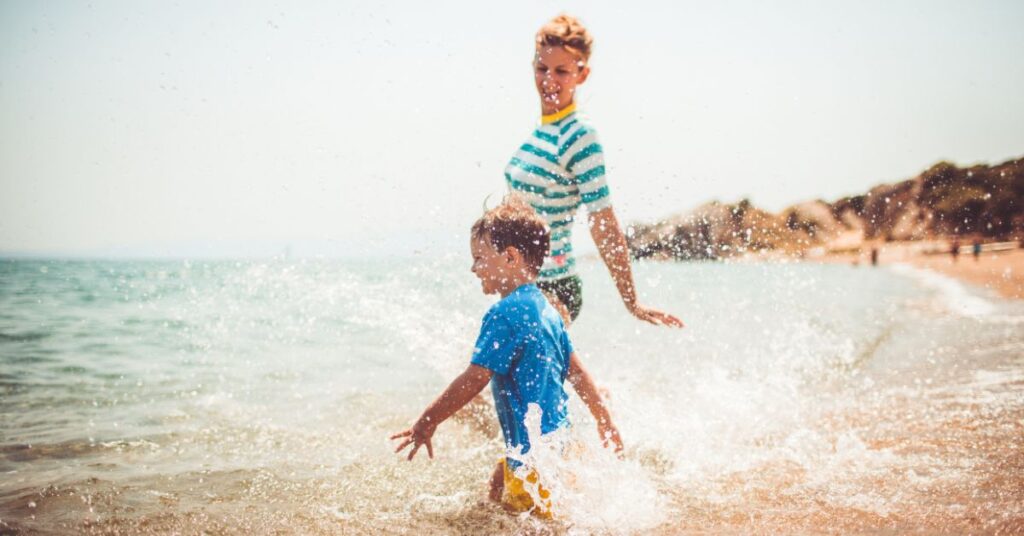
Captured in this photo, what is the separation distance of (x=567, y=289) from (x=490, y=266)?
0.56 meters

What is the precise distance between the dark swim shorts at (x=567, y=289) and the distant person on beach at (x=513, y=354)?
338 mm

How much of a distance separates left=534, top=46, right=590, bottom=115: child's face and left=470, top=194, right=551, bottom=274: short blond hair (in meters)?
0.57

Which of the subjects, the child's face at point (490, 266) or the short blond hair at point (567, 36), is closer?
the child's face at point (490, 266)

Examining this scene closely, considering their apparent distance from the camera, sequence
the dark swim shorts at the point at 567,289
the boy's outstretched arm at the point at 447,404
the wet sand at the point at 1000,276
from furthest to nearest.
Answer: the wet sand at the point at 1000,276, the dark swim shorts at the point at 567,289, the boy's outstretched arm at the point at 447,404

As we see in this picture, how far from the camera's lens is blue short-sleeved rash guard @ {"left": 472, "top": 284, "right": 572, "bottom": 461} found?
6.98 feet

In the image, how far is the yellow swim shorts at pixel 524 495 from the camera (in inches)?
86.3

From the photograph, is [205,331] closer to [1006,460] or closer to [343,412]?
[343,412]

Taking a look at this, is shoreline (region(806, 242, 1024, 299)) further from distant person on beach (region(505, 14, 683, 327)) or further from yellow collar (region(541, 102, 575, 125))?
yellow collar (region(541, 102, 575, 125))

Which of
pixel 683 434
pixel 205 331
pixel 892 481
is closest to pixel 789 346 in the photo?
pixel 683 434

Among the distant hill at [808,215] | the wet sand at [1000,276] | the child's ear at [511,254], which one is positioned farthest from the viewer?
the wet sand at [1000,276]

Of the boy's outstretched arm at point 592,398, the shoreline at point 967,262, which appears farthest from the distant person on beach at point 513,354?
the shoreline at point 967,262

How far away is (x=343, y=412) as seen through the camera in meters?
4.46

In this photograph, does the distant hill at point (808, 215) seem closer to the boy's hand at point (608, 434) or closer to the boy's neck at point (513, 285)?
the boy's hand at point (608, 434)

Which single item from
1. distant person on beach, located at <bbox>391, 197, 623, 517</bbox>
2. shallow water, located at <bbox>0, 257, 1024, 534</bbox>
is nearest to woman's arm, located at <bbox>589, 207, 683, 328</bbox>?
distant person on beach, located at <bbox>391, 197, 623, 517</bbox>
